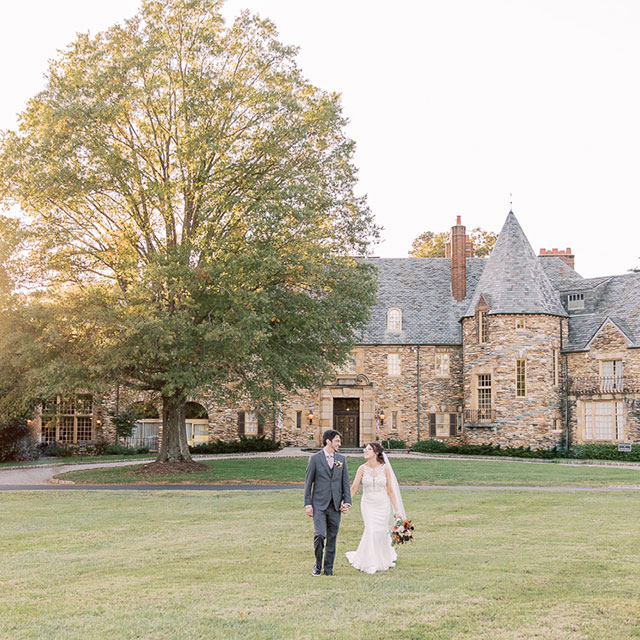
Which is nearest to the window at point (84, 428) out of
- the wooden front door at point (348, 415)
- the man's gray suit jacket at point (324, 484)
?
the wooden front door at point (348, 415)

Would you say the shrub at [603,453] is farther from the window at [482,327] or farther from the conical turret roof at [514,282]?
the window at [482,327]

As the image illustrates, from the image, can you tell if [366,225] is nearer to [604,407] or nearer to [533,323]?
[533,323]

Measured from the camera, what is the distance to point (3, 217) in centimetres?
2612

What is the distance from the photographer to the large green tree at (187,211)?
24.5 metres

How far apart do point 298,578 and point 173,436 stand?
20.4 m

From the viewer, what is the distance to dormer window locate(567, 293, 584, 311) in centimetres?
4397

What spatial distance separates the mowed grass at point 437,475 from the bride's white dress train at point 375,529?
1316 centimetres

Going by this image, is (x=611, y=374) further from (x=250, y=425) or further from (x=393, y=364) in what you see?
(x=250, y=425)

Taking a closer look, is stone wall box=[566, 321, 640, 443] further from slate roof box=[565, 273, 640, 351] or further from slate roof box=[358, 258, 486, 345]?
slate roof box=[358, 258, 486, 345]

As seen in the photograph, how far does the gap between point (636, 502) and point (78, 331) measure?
16805 mm

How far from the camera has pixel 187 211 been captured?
28078mm

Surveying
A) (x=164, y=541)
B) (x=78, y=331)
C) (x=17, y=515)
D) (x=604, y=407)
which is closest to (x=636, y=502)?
(x=164, y=541)

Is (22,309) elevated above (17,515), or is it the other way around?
(22,309)

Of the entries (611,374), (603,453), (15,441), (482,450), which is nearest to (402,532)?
(15,441)
